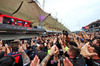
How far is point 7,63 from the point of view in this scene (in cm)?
123

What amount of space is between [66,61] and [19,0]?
10.8 meters

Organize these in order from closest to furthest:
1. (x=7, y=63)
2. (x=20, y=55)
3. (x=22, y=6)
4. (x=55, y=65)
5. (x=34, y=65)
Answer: (x=34, y=65), (x=7, y=63), (x=55, y=65), (x=20, y=55), (x=22, y=6)

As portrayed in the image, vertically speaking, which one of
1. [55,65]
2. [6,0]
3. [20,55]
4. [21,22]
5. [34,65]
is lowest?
[55,65]

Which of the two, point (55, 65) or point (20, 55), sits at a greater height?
point (20, 55)

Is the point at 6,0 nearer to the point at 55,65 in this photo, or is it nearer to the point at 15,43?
the point at 15,43

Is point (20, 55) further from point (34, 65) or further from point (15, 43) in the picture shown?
point (34, 65)

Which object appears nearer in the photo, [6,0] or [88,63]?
[88,63]

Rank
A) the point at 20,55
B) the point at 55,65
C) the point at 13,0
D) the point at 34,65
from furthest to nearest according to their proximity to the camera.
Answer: the point at 13,0 → the point at 20,55 → the point at 55,65 → the point at 34,65

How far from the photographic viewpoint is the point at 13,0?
886cm

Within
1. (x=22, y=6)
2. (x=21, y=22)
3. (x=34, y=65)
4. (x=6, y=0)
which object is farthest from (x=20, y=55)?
(x=22, y=6)

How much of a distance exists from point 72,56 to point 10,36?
28.7 ft

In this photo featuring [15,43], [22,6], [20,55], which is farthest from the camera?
[22,6]

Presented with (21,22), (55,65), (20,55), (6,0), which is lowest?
(55,65)

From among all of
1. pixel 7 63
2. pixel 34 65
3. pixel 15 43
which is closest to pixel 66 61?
pixel 34 65
